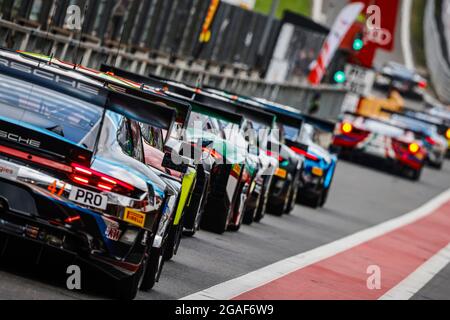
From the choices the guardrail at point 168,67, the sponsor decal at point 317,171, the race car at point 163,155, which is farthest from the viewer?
the sponsor decal at point 317,171

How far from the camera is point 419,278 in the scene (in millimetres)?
16625

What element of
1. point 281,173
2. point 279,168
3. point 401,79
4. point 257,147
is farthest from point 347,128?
point 401,79

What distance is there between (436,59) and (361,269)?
86.8 metres

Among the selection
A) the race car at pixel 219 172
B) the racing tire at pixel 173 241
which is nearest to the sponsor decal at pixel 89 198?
the racing tire at pixel 173 241

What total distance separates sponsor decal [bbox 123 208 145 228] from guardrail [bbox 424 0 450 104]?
303 ft

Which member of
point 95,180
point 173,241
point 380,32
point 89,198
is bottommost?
point 173,241

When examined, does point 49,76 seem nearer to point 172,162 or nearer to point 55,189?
point 55,189

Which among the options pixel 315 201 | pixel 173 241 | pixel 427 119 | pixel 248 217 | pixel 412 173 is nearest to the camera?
pixel 173 241

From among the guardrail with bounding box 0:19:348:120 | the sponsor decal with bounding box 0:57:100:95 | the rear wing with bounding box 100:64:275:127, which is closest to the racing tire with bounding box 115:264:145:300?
the sponsor decal with bounding box 0:57:100:95

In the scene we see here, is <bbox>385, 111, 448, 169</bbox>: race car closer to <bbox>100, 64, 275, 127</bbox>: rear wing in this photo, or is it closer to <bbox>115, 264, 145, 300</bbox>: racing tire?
<bbox>100, 64, 275, 127</bbox>: rear wing

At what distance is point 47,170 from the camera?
9445 mm

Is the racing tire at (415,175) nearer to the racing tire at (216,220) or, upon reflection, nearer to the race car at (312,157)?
the race car at (312,157)

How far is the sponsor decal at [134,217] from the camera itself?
9641 mm

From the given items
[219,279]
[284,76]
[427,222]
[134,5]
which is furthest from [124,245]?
[284,76]
